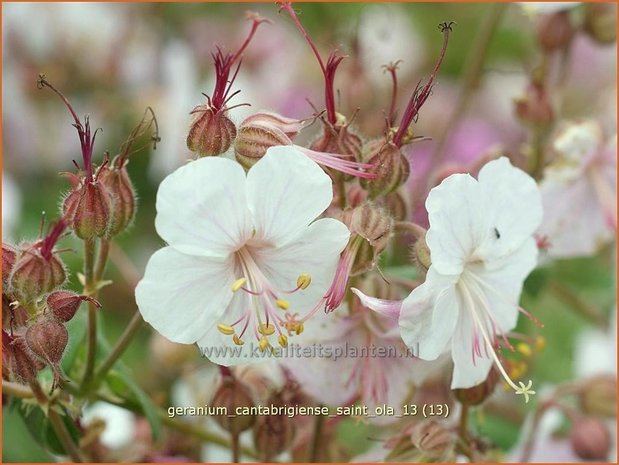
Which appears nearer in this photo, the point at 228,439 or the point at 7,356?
the point at 7,356

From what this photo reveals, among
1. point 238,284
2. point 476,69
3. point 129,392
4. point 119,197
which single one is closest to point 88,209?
point 119,197

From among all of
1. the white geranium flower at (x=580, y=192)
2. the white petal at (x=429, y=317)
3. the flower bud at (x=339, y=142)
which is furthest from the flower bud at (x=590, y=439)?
the flower bud at (x=339, y=142)

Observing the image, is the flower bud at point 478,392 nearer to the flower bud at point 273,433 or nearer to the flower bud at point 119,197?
the flower bud at point 273,433

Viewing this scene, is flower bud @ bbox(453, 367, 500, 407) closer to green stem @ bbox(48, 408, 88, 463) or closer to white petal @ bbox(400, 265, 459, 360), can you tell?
white petal @ bbox(400, 265, 459, 360)

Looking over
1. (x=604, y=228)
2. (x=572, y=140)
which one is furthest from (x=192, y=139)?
(x=604, y=228)

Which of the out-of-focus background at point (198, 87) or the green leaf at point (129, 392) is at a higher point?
the out-of-focus background at point (198, 87)

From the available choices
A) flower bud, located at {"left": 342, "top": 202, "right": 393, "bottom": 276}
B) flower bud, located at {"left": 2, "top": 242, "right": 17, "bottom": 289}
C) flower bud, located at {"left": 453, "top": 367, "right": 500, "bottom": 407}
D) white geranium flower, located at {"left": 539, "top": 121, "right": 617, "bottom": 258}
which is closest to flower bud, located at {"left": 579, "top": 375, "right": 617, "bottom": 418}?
white geranium flower, located at {"left": 539, "top": 121, "right": 617, "bottom": 258}

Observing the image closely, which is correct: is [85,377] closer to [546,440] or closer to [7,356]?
[7,356]
